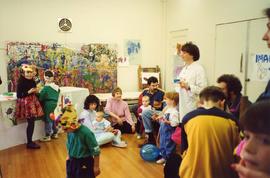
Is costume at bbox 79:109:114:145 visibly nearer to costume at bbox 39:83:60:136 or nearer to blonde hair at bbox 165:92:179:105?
costume at bbox 39:83:60:136

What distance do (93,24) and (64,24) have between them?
631 mm

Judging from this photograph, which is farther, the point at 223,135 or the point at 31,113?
the point at 31,113

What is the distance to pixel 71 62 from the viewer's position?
5.79m

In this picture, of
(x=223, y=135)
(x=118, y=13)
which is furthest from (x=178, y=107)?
(x=118, y=13)

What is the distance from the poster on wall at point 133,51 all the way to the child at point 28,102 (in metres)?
2.54

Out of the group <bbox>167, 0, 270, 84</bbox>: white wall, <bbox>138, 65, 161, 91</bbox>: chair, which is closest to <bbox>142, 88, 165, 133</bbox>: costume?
<bbox>167, 0, 270, 84</bbox>: white wall

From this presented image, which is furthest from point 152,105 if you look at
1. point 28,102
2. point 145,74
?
point 28,102

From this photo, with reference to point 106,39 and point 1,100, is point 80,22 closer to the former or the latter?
point 106,39

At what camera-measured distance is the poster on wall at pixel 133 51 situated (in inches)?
245

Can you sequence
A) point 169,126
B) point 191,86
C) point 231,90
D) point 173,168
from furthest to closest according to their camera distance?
point 169,126 → point 191,86 → point 231,90 → point 173,168

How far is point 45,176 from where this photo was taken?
3.28 meters

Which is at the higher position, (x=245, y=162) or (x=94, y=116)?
(x=245, y=162)

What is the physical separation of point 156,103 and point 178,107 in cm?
89

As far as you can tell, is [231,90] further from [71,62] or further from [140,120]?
[71,62]
